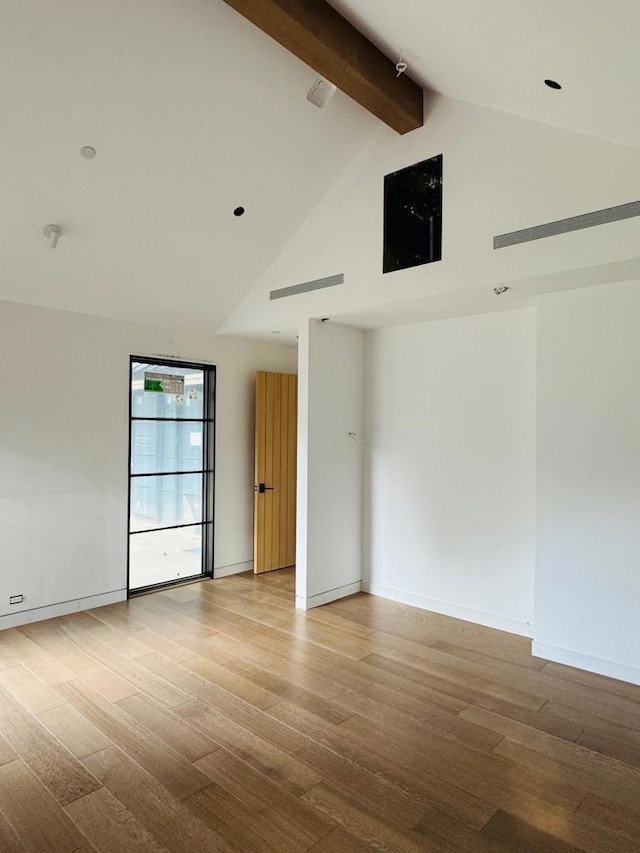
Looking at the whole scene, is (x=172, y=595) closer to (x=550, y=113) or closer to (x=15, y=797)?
(x=15, y=797)

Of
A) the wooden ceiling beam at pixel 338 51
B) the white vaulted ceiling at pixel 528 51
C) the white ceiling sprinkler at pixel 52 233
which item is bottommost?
the white ceiling sprinkler at pixel 52 233

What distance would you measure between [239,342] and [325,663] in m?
3.68

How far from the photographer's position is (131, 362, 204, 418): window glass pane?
5316 millimetres

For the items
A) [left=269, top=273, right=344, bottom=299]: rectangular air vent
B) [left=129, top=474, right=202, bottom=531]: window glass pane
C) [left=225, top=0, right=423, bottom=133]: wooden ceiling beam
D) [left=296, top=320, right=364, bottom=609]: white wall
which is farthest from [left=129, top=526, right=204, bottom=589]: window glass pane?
[left=225, top=0, right=423, bottom=133]: wooden ceiling beam

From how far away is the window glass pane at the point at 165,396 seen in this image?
532 centimetres

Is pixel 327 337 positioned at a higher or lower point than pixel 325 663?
higher

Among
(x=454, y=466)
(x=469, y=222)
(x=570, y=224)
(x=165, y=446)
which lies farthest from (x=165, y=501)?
(x=570, y=224)

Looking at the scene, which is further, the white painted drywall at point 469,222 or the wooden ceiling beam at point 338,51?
the white painted drywall at point 469,222

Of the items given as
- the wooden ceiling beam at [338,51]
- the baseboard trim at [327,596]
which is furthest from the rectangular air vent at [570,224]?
the baseboard trim at [327,596]

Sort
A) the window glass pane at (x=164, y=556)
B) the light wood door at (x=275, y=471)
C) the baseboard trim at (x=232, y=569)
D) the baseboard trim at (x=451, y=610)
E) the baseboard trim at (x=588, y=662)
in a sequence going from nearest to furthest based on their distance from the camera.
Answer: the baseboard trim at (x=588, y=662) → the baseboard trim at (x=451, y=610) → the window glass pane at (x=164, y=556) → the baseboard trim at (x=232, y=569) → the light wood door at (x=275, y=471)

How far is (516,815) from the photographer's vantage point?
2305 mm

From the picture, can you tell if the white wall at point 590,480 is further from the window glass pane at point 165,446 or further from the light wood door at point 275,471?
the window glass pane at point 165,446

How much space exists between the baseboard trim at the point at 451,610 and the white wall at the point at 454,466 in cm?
1

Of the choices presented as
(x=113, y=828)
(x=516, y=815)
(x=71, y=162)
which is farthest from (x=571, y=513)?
(x=71, y=162)
